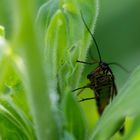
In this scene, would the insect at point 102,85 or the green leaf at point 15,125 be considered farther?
the insect at point 102,85

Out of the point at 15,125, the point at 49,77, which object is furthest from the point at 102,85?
the point at 15,125

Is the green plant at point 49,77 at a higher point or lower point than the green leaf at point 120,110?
higher

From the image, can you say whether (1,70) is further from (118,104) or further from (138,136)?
(138,136)

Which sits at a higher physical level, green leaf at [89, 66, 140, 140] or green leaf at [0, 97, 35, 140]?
green leaf at [0, 97, 35, 140]

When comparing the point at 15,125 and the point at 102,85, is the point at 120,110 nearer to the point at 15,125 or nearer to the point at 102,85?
the point at 15,125

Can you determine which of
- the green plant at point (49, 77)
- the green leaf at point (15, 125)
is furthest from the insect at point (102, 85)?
the green leaf at point (15, 125)

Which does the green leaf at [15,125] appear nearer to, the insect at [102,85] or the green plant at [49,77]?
the green plant at [49,77]

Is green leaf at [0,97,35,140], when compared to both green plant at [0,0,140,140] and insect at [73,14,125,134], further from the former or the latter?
insect at [73,14,125,134]

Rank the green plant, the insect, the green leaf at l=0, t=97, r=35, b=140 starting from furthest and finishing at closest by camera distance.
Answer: the insect < the green leaf at l=0, t=97, r=35, b=140 < the green plant

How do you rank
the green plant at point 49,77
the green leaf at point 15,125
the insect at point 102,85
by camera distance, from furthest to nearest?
the insect at point 102,85 < the green leaf at point 15,125 < the green plant at point 49,77

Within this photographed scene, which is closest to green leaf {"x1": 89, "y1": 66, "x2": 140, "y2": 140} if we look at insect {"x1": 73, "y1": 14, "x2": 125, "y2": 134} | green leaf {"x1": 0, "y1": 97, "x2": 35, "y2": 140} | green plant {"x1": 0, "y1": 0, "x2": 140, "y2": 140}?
green plant {"x1": 0, "y1": 0, "x2": 140, "y2": 140}
